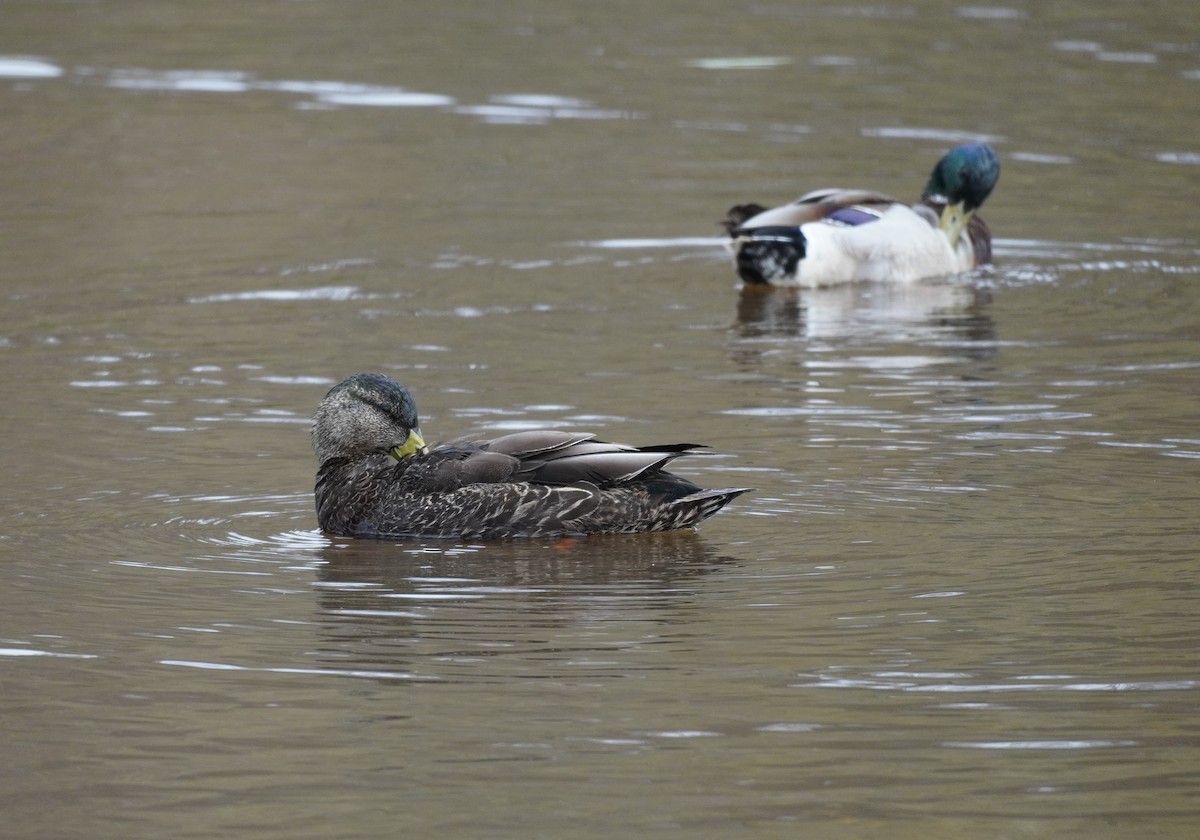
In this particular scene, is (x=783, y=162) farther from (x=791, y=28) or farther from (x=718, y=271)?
(x=791, y=28)

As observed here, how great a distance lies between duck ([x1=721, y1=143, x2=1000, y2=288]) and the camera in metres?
15.9

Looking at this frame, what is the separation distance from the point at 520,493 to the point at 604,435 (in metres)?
1.87

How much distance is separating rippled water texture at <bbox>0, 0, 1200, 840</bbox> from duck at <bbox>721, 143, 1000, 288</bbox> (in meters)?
0.23

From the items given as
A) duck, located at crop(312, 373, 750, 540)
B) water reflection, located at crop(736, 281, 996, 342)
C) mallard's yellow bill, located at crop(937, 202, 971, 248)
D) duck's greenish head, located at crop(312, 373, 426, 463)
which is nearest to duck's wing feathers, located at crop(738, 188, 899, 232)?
water reflection, located at crop(736, 281, 996, 342)

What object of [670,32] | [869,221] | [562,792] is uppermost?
[670,32]

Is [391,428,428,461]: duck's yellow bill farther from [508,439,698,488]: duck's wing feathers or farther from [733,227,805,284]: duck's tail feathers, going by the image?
[733,227,805,284]: duck's tail feathers

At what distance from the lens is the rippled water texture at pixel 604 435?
6.36m

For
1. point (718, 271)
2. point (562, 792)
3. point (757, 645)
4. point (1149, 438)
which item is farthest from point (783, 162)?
point (562, 792)

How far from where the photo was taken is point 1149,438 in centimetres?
1078

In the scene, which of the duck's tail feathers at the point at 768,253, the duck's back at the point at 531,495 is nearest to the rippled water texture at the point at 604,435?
the duck's back at the point at 531,495

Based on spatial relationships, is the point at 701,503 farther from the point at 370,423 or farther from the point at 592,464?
the point at 370,423

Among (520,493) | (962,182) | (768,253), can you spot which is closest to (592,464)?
(520,493)

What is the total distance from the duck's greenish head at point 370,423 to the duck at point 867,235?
→ 6409 mm

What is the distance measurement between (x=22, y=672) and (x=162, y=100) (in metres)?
16.1
